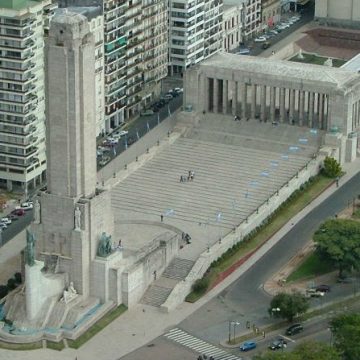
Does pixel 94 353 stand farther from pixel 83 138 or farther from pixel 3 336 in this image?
pixel 83 138

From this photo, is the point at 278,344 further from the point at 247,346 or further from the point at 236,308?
the point at 236,308

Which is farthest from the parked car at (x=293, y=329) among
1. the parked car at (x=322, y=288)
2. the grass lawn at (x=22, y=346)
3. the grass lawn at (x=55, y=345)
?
the grass lawn at (x=22, y=346)

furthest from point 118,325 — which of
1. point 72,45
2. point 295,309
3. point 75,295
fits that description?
point 72,45

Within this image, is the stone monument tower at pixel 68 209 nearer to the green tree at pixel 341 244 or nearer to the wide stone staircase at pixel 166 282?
the wide stone staircase at pixel 166 282

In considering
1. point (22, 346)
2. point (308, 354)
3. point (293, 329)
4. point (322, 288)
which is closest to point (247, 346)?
point (293, 329)

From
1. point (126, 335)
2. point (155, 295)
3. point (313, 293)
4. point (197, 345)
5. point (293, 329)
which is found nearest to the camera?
point (197, 345)

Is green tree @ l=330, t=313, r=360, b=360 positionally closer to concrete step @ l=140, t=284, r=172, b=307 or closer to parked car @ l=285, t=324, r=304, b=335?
parked car @ l=285, t=324, r=304, b=335
